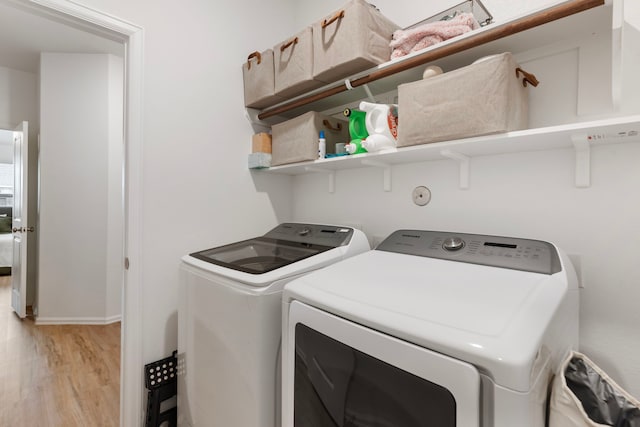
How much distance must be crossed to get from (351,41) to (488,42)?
0.52m

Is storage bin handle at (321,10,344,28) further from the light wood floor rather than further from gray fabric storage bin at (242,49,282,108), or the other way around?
the light wood floor

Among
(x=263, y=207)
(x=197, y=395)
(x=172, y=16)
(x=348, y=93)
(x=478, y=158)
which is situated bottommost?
(x=197, y=395)

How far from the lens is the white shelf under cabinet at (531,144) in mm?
869

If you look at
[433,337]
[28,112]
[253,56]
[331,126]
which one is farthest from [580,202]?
[28,112]

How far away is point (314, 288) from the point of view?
895 mm

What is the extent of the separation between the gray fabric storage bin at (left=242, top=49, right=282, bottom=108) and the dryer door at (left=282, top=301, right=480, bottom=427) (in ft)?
4.16

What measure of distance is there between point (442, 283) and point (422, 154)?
63 centimetres

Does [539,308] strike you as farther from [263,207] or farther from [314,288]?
[263,207]

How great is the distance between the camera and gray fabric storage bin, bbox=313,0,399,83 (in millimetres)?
1259

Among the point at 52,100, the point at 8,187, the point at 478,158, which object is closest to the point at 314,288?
the point at 478,158

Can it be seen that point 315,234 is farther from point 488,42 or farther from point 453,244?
point 488,42

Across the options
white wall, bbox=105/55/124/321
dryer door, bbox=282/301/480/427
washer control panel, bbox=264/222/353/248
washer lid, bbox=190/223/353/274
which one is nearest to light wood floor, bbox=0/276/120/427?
white wall, bbox=105/55/124/321

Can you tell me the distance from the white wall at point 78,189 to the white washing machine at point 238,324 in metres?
2.72

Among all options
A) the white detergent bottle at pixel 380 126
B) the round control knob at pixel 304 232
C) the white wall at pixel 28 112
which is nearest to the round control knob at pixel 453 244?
the white detergent bottle at pixel 380 126
